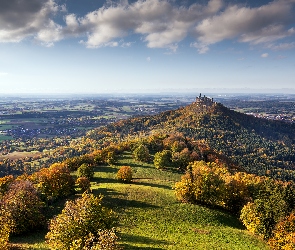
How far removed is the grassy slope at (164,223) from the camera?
168ft

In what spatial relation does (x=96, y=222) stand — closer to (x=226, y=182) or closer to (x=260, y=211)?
(x=260, y=211)

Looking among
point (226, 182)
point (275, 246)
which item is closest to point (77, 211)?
point (275, 246)

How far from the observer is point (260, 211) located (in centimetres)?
6362

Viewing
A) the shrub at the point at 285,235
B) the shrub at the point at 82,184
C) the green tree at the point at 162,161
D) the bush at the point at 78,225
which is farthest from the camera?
the green tree at the point at 162,161

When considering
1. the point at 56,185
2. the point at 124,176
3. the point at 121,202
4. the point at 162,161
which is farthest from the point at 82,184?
the point at 162,161

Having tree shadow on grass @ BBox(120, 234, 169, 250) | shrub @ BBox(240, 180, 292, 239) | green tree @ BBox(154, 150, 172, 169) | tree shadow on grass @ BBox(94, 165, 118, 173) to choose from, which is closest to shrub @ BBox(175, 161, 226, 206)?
shrub @ BBox(240, 180, 292, 239)

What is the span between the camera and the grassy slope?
5109 cm

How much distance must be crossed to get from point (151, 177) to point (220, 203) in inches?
1398

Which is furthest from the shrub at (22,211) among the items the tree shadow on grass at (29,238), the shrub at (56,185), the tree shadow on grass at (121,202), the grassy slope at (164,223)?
the tree shadow on grass at (121,202)

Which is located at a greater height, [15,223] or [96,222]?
[96,222]

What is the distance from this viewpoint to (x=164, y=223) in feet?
205

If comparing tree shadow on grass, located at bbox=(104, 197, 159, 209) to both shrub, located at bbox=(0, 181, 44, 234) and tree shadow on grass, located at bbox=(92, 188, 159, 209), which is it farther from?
shrub, located at bbox=(0, 181, 44, 234)

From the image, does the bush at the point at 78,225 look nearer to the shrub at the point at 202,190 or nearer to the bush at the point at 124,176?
the shrub at the point at 202,190

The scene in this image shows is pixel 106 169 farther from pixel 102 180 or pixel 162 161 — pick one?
pixel 162 161
